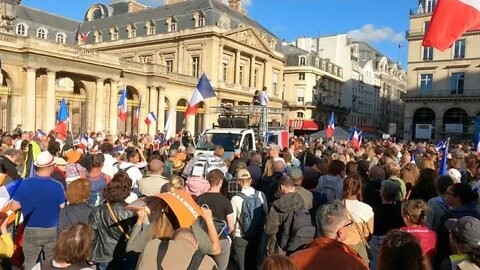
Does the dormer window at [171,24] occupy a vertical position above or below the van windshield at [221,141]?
above

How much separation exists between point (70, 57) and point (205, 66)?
17917 mm

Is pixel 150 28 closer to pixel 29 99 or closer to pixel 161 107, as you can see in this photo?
pixel 161 107

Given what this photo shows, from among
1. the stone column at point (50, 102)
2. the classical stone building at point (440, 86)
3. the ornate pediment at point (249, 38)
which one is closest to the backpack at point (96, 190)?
the stone column at point (50, 102)

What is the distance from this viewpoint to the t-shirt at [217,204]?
5.32m

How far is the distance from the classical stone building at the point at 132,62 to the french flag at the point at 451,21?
19417 mm

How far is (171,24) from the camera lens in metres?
45.8

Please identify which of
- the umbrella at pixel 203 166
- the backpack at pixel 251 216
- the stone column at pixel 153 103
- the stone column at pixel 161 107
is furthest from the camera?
the stone column at pixel 161 107

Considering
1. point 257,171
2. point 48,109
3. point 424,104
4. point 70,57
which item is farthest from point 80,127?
point 424,104

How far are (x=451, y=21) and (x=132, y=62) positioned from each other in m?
29.3

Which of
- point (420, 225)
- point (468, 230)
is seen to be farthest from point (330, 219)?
point (420, 225)

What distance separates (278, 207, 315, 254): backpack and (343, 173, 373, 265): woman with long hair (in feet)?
1.82

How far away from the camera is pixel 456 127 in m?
43.6

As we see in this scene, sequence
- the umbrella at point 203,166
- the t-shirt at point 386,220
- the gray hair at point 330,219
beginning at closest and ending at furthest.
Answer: the gray hair at point 330,219, the t-shirt at point 386,220, the umbrella at point 203,166

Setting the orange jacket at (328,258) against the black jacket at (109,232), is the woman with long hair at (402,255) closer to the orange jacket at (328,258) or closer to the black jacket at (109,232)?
the orange jacket at (328,258)
